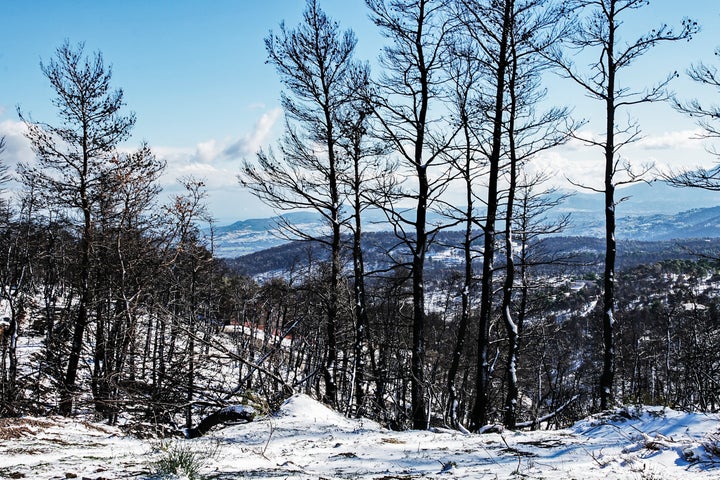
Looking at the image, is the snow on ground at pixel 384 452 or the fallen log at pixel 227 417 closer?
the snow on ground at pixel 384 452

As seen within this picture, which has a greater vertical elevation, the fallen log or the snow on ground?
the snow on ground

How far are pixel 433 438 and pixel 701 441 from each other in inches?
106

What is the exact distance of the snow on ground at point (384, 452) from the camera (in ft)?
11.4

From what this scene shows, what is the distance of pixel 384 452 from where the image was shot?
4.63 m

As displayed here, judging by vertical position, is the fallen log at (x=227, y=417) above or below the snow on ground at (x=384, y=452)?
below

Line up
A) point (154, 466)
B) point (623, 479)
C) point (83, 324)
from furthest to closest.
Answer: point (83, 324) → point (154, 466) → point (623, 479)

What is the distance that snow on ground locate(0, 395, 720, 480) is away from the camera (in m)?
3.48

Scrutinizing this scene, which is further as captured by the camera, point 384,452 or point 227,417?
point 227,417

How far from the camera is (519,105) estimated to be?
957 cm

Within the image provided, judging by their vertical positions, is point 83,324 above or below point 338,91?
below

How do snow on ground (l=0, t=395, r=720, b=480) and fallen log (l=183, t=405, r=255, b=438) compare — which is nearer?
snow on ground (l=0, t=395, r=720, b=480)

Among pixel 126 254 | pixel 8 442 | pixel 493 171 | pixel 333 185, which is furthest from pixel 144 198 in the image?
pixel 493 171

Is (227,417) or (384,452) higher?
(384,452)

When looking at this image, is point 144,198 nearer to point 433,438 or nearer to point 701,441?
point 433,438
